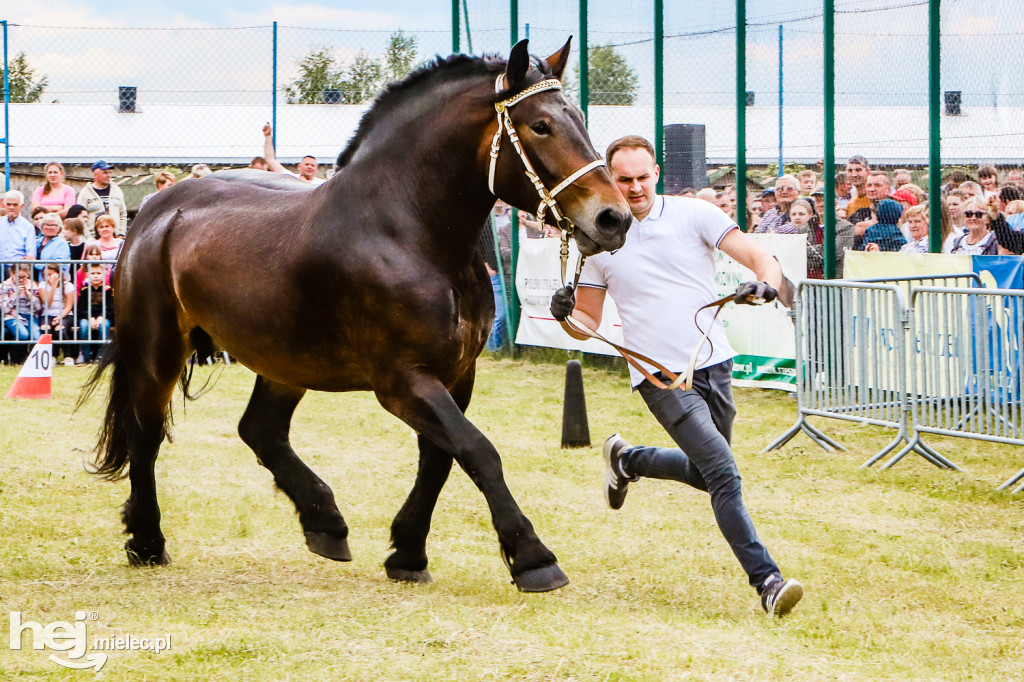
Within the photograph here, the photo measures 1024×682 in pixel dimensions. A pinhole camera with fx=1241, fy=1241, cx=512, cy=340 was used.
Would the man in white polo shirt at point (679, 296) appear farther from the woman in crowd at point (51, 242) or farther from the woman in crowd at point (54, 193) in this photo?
the woman in crowd at point (54, 193)

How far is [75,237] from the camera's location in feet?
47.2

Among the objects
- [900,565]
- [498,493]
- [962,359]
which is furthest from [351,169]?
[962,359]

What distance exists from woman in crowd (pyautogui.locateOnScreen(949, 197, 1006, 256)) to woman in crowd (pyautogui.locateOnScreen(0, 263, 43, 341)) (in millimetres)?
9787

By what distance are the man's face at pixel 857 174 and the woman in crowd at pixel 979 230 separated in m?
1.21

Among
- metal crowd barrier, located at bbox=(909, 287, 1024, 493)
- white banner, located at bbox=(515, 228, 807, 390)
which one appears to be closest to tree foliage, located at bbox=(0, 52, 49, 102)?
white banner, located at bbox=(515, 228, 807, 390)

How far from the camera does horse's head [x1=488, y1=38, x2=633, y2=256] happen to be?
4445 millimetres

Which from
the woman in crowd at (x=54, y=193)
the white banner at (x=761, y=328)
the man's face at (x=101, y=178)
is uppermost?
the man's face at (x=101, y=178)

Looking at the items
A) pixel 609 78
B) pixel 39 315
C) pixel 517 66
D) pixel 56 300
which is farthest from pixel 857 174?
pixel 39 315

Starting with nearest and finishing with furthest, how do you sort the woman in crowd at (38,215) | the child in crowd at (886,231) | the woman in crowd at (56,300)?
the child in crowd at (886,231), the woman in crowd at (56,300), the woman in crowd at (38,215)

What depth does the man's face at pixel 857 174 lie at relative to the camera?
11055 mm

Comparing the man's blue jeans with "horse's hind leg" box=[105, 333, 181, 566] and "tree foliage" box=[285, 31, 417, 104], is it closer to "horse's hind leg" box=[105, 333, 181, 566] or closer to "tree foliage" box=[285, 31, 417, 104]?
"horse's hind leg" box=[105, 333, 181, 566]

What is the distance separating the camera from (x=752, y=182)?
12.2 m

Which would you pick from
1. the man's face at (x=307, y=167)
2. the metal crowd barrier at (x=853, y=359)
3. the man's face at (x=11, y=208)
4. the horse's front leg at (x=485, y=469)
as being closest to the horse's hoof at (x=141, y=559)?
the horse's front leg at (x=485, y=469)

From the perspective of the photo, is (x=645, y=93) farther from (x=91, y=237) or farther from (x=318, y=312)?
(x=318, y=312)
